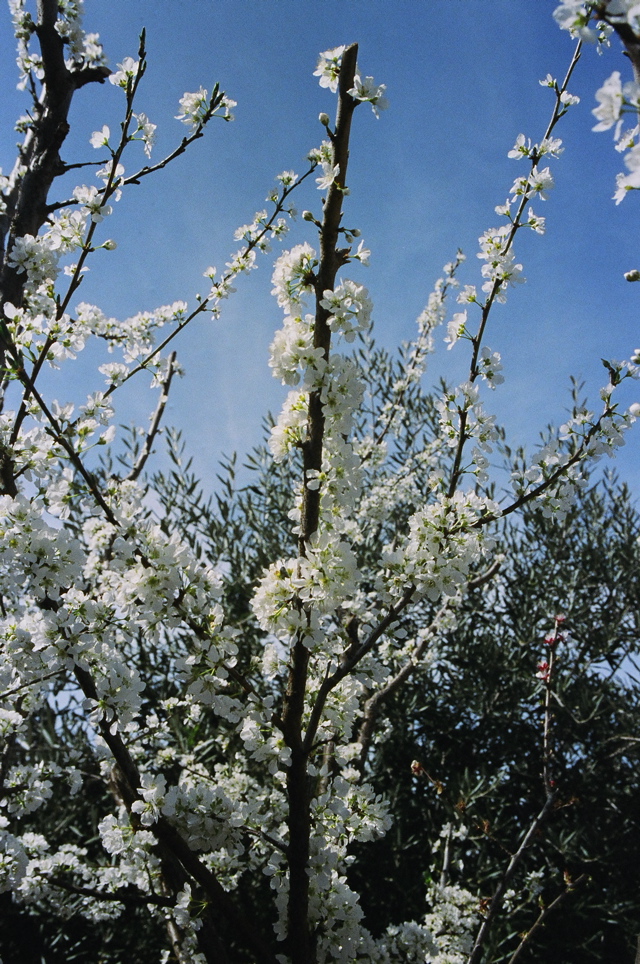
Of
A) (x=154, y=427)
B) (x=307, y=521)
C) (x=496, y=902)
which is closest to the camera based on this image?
(x=307, y=521)

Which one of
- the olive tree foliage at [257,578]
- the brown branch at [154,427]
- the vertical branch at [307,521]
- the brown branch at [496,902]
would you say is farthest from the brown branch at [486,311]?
the brown branch at [154,427]

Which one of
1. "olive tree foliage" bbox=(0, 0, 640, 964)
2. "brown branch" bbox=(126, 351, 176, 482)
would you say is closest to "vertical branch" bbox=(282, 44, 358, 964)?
"olive tree foliage" bbox=(0, 0, 640, 964)

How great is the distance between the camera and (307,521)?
5.83 feet

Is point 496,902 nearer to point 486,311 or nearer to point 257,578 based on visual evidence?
point 257,578

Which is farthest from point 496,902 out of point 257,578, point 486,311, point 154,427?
point 154,427

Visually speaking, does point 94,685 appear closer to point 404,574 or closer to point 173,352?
point 404,574

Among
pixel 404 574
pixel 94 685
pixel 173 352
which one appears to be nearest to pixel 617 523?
pixel 173 352

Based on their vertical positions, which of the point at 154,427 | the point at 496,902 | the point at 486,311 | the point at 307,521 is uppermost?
the point at 154,427

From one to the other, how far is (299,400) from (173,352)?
233 cm

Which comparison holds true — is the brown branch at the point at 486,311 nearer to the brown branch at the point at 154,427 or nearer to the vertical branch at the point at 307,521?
the vertical branch at the point at 307,521

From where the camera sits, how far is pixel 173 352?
3.84 metres

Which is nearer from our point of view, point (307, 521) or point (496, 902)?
point (307, 521)

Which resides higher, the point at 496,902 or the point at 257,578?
the point at 257,578

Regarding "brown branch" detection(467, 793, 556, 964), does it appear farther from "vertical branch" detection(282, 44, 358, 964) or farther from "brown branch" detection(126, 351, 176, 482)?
"brown branch" detection(126, 351, 176, 482)
